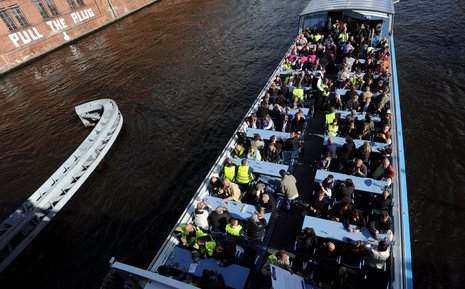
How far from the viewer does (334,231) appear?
8.05 m

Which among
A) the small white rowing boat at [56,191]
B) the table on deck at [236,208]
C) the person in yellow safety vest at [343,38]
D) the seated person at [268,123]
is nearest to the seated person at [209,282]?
the table on deck at [236,208]

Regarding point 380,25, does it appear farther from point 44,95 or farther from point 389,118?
point 44,95

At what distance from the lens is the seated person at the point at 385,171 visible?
9180mm

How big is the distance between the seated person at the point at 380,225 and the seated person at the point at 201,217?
14.8 ft

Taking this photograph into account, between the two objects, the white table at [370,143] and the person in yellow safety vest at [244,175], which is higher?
the person in yellow safety vest at [244,175]

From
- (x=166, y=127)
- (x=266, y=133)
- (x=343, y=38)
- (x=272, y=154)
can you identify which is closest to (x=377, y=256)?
(x=272, y=154)

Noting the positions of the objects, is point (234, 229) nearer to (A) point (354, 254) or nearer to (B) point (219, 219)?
(B) point (219, 219)

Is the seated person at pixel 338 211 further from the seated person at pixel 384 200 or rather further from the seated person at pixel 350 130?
the seated person at pixel 350 130

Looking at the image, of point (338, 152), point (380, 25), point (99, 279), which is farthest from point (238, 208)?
point (380, 25)

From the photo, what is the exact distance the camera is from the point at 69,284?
9852 millimetres

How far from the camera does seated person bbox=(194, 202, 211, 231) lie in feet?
28.1

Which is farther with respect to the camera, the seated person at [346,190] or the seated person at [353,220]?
the seated person at [346,190]

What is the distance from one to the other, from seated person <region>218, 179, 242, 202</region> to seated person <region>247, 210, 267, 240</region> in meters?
1.46

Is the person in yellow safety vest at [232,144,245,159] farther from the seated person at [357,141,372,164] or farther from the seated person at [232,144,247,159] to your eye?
the seated person at [357,141,372,164]
